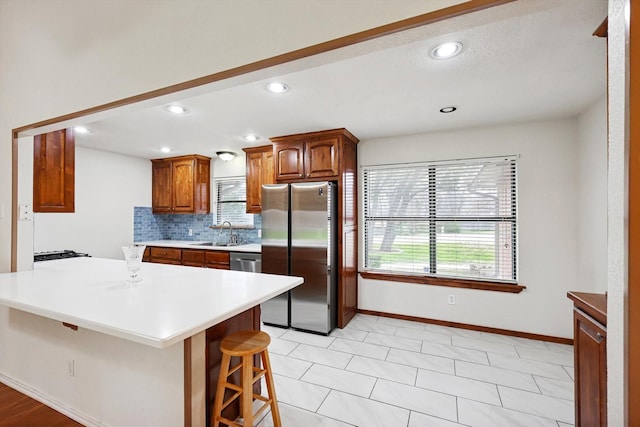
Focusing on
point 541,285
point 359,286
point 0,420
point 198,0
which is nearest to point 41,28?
point 198,0

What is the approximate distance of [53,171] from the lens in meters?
2.39

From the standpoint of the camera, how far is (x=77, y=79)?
183cm

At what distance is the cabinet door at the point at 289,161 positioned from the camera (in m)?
3.42

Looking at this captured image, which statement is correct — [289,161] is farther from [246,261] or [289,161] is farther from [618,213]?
[618,213]

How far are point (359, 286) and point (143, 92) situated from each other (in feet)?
10.3

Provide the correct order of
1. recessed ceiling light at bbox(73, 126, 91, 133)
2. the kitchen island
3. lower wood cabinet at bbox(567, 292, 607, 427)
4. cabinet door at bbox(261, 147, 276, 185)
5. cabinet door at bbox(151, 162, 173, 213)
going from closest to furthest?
lower wood cabinet at bbox(567, 292, 607, 427) < the kitchen island < recessed ceiling light at bbox(73, 126, 91, 133) < cabinet door at bbox(261, 147, 276, 185) < cabinet door at bbox(151, 162, 173, 213)

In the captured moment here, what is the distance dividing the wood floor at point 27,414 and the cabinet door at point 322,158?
2800 millimetres

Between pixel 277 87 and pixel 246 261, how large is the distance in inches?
90.5

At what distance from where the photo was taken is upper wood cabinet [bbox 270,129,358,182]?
324cm

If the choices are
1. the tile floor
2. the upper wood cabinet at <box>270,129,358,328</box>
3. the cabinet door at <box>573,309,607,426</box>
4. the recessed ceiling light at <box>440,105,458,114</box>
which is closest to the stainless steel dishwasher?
the tile floor

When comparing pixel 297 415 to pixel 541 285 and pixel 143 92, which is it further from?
pixel 541 285

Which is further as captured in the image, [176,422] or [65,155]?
[65,155]

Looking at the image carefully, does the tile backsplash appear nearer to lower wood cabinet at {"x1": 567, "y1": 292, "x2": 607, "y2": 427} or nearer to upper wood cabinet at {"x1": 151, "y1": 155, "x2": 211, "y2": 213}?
upper wood cabinet at {"x1": 151, "y1": 155, "x2": 211, "y2": 213}

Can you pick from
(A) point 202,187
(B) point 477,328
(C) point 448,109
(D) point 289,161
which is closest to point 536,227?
(B) point 477,328
